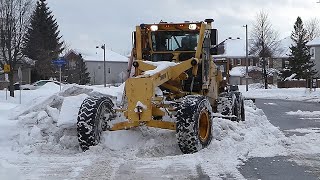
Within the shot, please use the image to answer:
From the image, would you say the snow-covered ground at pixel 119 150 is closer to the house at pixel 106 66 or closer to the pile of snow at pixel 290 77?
the pile of snow at pixel 290 77

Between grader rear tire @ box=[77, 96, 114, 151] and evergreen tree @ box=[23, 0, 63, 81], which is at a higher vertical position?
evergreen tree @ box=[23, 0, 63, 81]

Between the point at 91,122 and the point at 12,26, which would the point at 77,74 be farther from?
the point at 91,122

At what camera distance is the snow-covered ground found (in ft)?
27.5

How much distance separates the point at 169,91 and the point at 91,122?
2191 millimetres

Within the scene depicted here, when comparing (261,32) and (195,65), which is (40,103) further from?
(261,32)

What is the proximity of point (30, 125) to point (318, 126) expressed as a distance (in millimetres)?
9143

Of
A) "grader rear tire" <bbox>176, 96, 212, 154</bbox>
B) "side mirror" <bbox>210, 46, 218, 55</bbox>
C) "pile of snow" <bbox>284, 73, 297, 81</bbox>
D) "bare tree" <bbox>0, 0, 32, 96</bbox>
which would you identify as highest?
"bare tree" <bbox>0, 0, 32, 96</bbox>

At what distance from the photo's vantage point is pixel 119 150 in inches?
401

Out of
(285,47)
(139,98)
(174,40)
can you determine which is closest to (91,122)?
(139,98)

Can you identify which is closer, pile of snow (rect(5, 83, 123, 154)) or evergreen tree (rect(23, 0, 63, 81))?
pile of snow (rect(5, 83, 123, 154))

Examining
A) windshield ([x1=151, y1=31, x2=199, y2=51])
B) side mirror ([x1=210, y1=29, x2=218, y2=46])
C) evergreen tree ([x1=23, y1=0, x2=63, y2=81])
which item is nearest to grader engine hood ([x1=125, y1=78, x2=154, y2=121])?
windshield ([x1=151, y1=31, x2=199, y2=51])

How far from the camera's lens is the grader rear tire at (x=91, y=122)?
1024cm

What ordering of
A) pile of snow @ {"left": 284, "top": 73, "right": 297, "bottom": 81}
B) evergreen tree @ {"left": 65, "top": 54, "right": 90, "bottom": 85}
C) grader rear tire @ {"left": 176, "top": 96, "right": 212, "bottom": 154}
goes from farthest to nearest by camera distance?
pile of snow @ {"left": 284, "top": 73, "right": 297, "bottom": 81} < evergreen tree @ {"left": 65, "top": 54, "right": 90, "bottom": 85} < grader rear tire @ {"left": 176, "top": 96, "right": 212, "bottom": 154}

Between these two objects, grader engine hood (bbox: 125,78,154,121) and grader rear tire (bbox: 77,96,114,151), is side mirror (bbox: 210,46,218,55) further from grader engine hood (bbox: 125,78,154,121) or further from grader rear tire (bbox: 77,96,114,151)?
grader rear tire (bbox: 77,96,114,151)
